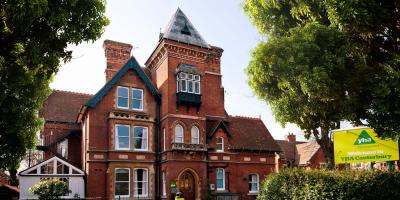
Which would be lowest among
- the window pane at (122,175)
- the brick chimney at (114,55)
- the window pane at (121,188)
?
the window pane at (121,188)

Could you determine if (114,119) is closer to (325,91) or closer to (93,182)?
(93,182)

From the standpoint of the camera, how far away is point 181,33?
31141mm

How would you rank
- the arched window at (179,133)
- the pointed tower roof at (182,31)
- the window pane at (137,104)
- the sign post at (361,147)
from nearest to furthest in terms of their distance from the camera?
the sign post at (361,147)
the arched window at (179,133)
the window pane at (137,104)
the pointed tower roof at (182,31)

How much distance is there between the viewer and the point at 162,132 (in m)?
29.5

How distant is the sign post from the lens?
14.8m

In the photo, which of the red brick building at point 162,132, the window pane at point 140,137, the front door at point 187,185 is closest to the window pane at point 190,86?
the red brick building at point 162,132

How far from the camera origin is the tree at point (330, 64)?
12.3 m

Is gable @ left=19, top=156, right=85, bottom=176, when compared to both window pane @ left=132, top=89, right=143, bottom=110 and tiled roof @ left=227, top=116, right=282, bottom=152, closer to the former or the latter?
window pane @ left=132, top=89, right=143, bottom=110

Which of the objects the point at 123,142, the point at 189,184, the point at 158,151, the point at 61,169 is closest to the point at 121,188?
the point at 123,142

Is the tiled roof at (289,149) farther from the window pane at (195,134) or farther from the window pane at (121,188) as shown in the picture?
the window pane at (121,188)

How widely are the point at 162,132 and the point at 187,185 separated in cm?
440

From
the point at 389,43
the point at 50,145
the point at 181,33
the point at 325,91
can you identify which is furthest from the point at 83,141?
the point at 389,43

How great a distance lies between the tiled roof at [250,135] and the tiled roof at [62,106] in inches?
512

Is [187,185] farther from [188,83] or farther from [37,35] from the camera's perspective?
[37,35]
